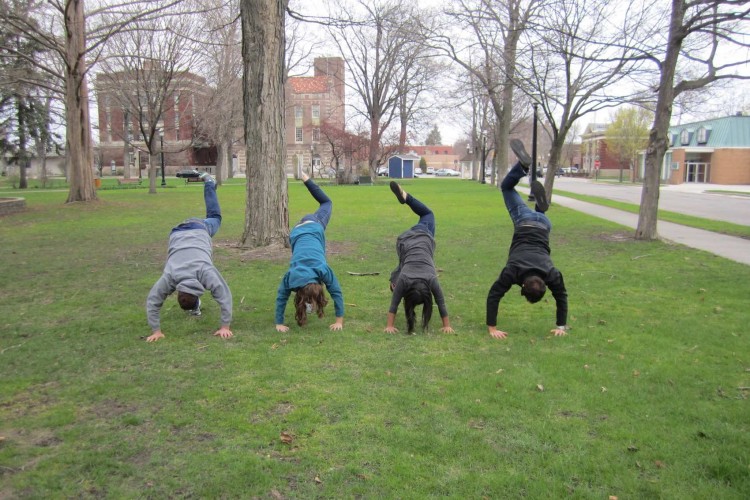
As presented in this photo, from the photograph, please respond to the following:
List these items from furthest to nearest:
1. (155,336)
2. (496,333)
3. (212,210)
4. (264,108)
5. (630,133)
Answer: (630,133) < (264,108) < (212,210) < (496,333) < (155,336)

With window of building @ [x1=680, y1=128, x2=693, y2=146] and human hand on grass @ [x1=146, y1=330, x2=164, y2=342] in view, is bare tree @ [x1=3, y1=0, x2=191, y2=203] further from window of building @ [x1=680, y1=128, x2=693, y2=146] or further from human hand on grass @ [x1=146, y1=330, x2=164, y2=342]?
window of building @ [x1=680, y1=128, x2=693, y2=146]

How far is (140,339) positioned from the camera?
6031 mm

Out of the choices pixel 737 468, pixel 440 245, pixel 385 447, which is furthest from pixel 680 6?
pixel 385 447

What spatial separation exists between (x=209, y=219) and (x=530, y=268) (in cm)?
407

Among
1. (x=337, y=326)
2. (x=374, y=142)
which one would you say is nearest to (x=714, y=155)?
(x=374, y=142)

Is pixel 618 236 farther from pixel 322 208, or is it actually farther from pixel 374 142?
pixel 374 142

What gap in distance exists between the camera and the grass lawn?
3.38 meters

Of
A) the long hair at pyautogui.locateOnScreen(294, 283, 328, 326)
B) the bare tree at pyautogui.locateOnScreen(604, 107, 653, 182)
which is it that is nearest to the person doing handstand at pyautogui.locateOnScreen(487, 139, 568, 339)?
the long hair at pyautogui.locateOnScreen(294, 283, 328, 326)

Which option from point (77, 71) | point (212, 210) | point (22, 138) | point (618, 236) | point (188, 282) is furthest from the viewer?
point (22, 138)

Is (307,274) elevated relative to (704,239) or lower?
elevated

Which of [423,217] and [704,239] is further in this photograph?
[704,239]

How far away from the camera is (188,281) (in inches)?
232

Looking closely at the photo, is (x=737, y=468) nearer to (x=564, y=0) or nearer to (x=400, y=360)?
(x=400, y=360)

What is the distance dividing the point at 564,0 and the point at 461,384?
12.2m
